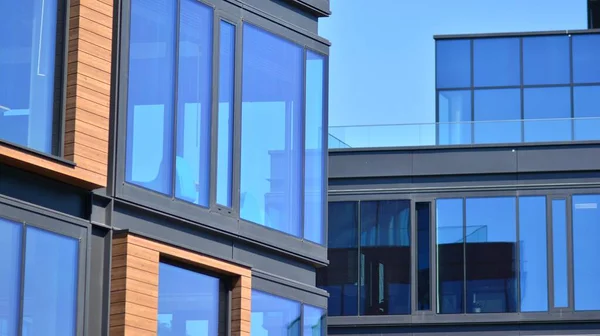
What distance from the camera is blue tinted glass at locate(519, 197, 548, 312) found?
41.1 m

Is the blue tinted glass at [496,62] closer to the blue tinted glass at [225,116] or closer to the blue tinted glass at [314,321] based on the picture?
the blue tinted glass at [314,321]

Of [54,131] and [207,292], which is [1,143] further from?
[207,292]

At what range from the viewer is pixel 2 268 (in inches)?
764

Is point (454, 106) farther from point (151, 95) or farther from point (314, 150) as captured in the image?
point (151, 95)

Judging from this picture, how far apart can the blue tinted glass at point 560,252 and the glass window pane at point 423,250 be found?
10.5ft

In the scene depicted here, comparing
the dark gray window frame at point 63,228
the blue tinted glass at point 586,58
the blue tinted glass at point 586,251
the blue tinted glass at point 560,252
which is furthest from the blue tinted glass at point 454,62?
the dark gray window frame at point 63,228

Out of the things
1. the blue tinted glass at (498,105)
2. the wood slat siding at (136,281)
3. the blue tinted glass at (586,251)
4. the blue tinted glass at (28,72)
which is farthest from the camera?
the blue tinted glass at (498,105)

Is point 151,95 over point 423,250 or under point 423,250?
over

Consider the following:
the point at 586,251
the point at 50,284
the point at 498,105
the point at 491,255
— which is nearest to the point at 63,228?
the point at 50,284

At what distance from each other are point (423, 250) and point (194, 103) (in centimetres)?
1964

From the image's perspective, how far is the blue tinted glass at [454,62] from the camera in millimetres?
47062

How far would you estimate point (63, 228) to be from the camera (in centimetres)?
2053

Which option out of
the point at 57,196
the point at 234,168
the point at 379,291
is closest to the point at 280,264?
the point at 234,168

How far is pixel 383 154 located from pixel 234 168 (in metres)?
18.8
